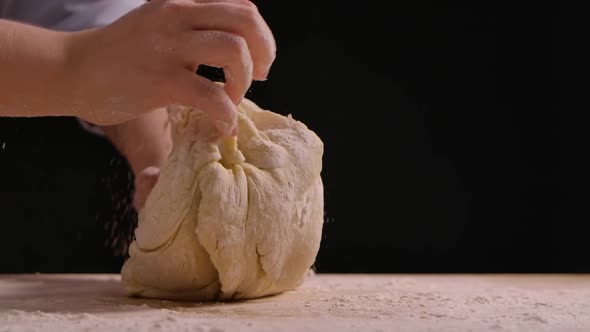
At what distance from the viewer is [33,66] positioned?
952 millimetres

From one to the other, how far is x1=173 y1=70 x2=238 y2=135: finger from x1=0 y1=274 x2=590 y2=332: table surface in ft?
0.94

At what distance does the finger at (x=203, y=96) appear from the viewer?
97 centimetres

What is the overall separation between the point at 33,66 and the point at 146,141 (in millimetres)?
749

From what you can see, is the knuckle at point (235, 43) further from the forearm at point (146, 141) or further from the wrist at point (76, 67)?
the forearm at point (146, 141)

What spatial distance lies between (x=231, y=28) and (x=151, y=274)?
44 cm

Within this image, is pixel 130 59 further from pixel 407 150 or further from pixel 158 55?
pixel 407 150

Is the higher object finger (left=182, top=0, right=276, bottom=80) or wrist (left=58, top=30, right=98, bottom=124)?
finger (left=182, top=0, right=276, bottom=80)

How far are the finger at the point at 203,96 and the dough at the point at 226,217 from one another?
15cm

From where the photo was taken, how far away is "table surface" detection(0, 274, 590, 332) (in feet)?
2.90

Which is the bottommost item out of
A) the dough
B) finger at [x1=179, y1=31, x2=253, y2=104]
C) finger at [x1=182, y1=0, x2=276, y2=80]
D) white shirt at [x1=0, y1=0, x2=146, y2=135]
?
the dough

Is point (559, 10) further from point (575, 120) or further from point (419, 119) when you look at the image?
point (419, 119)

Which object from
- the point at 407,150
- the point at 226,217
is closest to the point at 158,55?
the point at 226,217

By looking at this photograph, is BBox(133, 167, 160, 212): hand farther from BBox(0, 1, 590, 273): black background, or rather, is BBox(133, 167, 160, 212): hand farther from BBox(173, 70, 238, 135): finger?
BBox(0, 1, 590, 273): black background

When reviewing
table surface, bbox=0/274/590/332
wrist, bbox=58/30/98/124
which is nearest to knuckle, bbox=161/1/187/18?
wrist, bbox=58/30/98/124
